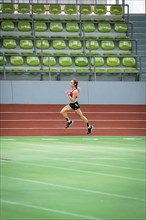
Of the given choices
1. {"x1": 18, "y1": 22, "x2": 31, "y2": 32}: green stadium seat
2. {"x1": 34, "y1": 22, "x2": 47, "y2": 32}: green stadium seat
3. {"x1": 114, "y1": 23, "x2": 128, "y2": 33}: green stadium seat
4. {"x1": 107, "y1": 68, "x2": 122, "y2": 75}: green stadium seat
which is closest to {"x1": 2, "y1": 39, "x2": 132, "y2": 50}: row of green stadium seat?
{"x1": 18, "y1": 22, "x2": 31, "y2": 32}: green stadium seat

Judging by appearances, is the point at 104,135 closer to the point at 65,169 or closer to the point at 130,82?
the point at 130,82

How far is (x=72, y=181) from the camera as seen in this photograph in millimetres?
9258

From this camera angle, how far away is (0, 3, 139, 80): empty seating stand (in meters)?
22.5

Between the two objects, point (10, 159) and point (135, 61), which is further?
point (135, 61)

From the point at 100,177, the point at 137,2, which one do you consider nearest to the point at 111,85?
the point at 137,2

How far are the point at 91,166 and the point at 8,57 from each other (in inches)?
487

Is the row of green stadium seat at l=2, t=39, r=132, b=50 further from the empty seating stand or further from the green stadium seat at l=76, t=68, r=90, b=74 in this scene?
the green stadium seat at l=76, t=68, r=90, b=74

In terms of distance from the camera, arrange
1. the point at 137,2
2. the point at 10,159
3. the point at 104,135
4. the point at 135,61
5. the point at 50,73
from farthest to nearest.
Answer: the point at 137,2, the point at 135,61, the point at 50,73, the point at 104,135, the point at 10,159

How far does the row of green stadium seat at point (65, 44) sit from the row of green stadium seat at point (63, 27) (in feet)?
2.10

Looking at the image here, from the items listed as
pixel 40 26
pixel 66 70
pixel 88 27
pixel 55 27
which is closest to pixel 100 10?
pixel 88 27

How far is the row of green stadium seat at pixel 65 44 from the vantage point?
922 inches

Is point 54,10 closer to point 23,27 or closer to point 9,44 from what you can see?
point 23,27

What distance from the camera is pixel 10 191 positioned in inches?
323

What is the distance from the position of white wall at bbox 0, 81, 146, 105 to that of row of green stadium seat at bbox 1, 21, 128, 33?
3625 mm
